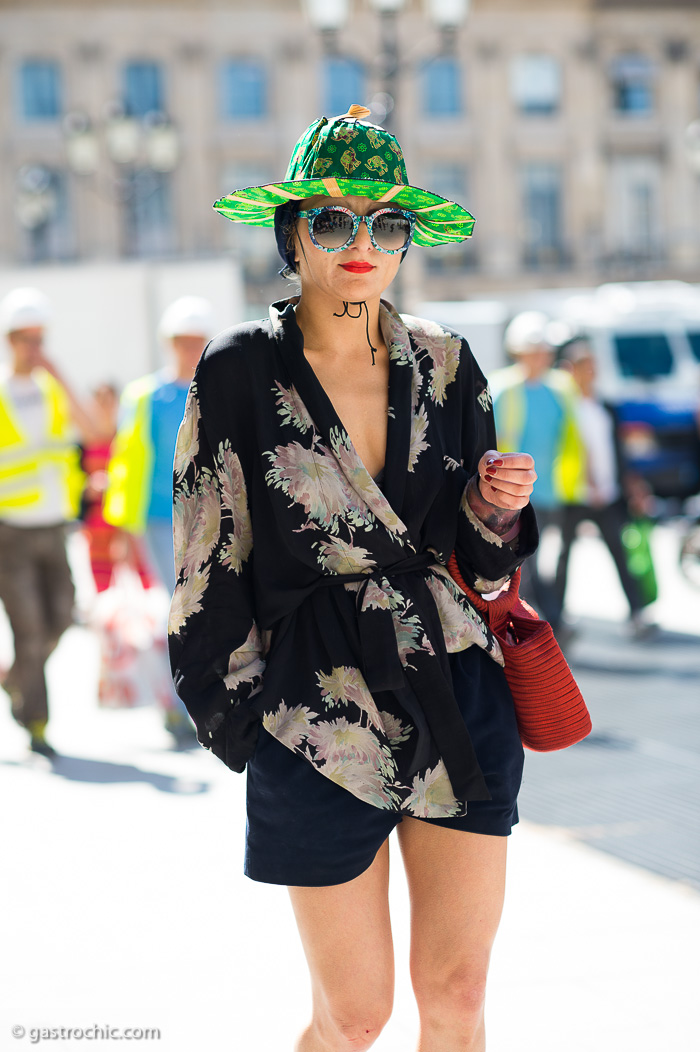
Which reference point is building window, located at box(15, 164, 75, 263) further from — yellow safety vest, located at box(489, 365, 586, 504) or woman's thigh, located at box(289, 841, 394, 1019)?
woman's thigh, located at box(289, 841, 394, 1019)

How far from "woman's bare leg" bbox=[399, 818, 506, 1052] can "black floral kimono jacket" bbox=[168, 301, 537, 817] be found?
0.08 metres

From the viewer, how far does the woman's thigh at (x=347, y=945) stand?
2189 millimetres

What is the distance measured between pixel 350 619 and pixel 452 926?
53cm

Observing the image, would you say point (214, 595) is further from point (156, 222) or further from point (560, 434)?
point (156, 222)

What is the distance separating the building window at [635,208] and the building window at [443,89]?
550 centimetres

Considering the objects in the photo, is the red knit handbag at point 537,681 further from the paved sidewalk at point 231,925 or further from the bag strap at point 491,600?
the paved sidewalk at point 231,925

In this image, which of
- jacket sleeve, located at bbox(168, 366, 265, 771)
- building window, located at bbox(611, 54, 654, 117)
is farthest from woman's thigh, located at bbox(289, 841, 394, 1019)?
building window, located at bbox(611, 54, 654, 117)

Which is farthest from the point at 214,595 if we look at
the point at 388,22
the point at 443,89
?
the point at 443,89

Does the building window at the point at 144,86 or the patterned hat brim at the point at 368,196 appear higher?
the building window at the point at 144,86

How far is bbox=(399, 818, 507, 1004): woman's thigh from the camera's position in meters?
2.21

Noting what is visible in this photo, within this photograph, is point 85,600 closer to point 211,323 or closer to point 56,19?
point 211,323

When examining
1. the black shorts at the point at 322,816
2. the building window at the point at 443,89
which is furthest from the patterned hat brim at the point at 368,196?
the building window at the point at 443,89

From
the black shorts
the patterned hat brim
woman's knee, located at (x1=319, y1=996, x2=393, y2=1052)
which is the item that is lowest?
woman's knee, located at (x1=319, y1=996, x2=393, y2=1052)

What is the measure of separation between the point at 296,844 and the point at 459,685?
0.39 metres
